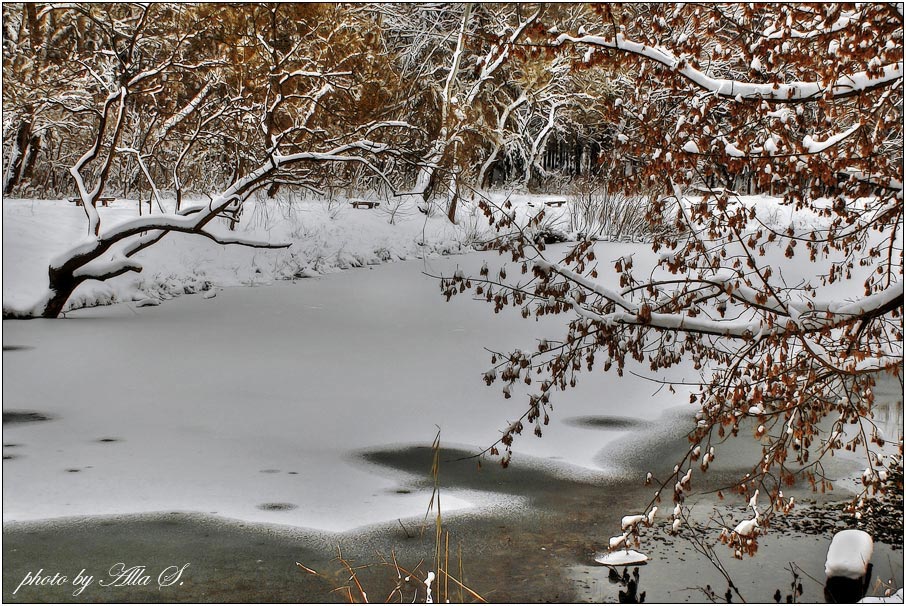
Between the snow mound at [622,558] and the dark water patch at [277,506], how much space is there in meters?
1.93

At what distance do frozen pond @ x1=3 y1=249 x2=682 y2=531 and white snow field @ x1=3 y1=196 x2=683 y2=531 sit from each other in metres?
0.02

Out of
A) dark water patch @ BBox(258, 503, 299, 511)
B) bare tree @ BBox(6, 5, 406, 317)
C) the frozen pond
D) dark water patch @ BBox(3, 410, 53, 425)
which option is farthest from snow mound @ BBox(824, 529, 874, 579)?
bare tree @ BBox(6, 5, 406, 317)

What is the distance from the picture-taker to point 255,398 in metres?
8.52

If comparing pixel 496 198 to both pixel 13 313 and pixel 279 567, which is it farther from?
pixel 279 567

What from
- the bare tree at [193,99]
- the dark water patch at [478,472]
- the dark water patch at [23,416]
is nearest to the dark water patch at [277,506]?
the dark water patch at [478,472]

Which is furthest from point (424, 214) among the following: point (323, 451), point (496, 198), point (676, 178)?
point (676, 178)

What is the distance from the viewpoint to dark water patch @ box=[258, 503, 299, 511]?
571 cm

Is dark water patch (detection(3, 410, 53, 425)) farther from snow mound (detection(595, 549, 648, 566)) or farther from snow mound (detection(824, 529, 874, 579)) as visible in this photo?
snow mound (detection(824, 529, 874, 579))

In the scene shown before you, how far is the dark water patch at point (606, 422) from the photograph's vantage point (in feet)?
26.0

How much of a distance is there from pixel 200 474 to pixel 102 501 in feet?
2.39

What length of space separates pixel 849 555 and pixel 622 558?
1136 millimetres

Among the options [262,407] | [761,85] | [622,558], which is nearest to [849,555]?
[622,558]

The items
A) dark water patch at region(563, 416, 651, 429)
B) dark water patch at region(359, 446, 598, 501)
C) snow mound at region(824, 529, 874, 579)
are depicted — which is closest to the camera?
snow mound at region(824, 529, 874, 579)

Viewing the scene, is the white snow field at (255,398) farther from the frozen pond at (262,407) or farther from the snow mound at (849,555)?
the snow mound at (849,555)
